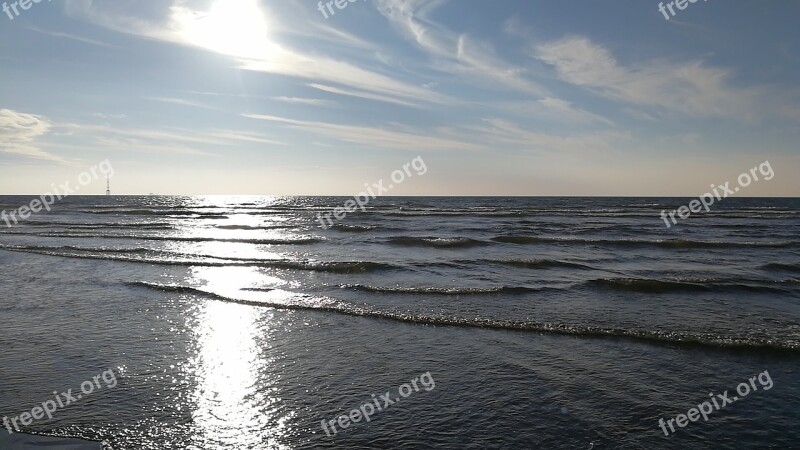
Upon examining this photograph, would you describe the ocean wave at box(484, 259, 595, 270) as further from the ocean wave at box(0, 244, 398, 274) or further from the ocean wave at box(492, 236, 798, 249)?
the ocean wave at box(492, 236, 798, 249)

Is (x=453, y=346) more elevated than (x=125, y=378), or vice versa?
(x=125, y=378)

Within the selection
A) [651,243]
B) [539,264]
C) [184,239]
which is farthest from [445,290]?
[184,239]

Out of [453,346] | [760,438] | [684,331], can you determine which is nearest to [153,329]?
[453,346]

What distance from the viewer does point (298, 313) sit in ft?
34.4

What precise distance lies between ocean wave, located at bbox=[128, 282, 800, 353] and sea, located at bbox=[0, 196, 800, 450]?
0.18 feet

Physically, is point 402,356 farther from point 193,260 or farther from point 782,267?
point 782,267

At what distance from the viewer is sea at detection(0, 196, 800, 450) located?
5.23 m

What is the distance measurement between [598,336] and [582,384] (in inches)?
105

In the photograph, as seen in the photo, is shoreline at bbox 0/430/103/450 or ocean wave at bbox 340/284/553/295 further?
ocean wave at bbox 340/284/553/295

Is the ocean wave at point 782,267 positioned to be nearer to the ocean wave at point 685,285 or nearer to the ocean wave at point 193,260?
the ocean wave at point 685,285

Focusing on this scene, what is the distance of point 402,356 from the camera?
7648 millimetres

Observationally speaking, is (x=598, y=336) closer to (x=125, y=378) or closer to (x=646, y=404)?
(x=646, y=404)

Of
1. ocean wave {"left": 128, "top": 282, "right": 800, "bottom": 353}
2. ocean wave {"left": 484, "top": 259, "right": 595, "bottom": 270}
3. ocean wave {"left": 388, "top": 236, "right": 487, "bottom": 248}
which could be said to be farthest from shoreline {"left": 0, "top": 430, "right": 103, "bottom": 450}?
ocean wave {"left": 388, "top": 236, "right": 487, "bottom": 248}

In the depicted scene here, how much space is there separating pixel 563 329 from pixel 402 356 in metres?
3.52
